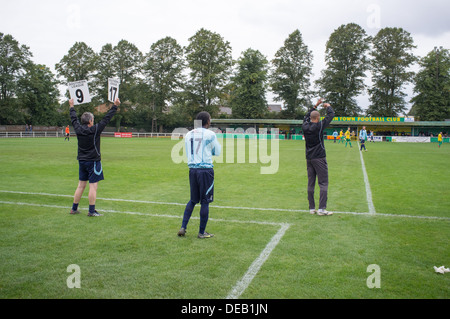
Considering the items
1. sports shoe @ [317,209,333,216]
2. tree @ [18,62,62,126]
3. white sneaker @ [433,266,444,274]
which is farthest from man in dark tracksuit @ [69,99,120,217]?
tree @ [18,62,62,126]

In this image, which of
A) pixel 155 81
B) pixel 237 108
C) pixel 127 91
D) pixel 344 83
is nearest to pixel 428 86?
pixel 344 83

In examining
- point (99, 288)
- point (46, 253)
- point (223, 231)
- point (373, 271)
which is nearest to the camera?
point (99, 288)

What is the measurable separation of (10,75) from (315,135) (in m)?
71.3

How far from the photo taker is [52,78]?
72.1 meters

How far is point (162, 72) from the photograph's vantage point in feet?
235

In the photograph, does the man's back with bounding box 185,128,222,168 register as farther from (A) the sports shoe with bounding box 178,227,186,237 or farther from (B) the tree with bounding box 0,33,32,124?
(B) the tree with bounding box 0,33,32,124

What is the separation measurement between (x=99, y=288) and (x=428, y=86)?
7887 cm

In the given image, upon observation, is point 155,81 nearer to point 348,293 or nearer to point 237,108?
point 237,108

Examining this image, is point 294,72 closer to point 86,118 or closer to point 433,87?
point 433,87

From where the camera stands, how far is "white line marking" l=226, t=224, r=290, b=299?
3881 millimetres

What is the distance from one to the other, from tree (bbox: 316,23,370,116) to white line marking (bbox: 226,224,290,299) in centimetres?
6965

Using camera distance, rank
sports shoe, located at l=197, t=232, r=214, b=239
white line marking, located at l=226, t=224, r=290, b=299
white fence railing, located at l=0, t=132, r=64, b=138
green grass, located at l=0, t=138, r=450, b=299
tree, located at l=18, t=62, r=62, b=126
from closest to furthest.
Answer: white line marking, located at l=226, t=224, r=290, b=299
green grass, located at l=0, t=138, r=450, b=299
sports shoe, located at l=197, t=232, r=214, b=239
white fence railing, located at l=0, t=132, r=64, b=138
tree, located at l=18, t=62, r=62, b=126

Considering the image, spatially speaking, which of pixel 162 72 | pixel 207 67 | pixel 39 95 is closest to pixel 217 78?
pixel 207 67

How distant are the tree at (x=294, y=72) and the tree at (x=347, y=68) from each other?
19.9 feet
